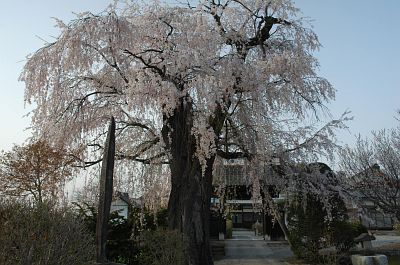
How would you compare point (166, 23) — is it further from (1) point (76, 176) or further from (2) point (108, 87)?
(1) point (76, 176)

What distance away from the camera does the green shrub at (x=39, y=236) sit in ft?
14.9

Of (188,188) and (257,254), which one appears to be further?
(257,254)

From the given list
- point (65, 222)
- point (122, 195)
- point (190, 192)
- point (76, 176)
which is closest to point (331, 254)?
point (190, 192)

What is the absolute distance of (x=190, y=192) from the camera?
12.4 m

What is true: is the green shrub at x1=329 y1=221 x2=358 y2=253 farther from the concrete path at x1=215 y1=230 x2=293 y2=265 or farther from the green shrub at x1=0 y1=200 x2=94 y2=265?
the green shrub at x1=0 y1=200 x2=94 y2=265

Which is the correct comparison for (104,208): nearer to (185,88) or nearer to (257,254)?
(185,88)

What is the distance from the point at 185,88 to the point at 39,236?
7276 mm

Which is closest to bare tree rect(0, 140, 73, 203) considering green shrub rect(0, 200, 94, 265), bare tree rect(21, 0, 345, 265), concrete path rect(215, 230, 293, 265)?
bare tree rect(21, 0, 345, 265)

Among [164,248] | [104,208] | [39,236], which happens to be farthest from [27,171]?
[39,236]

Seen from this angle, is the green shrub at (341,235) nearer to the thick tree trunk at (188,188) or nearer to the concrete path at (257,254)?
the concrete path at (257,254)

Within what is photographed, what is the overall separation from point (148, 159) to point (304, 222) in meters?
7.35

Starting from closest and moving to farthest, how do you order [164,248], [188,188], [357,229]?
[164,248]
[188,188]
[357,229]

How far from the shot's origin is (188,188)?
12.5m

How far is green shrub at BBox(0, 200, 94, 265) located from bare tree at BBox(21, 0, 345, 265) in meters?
5.76
